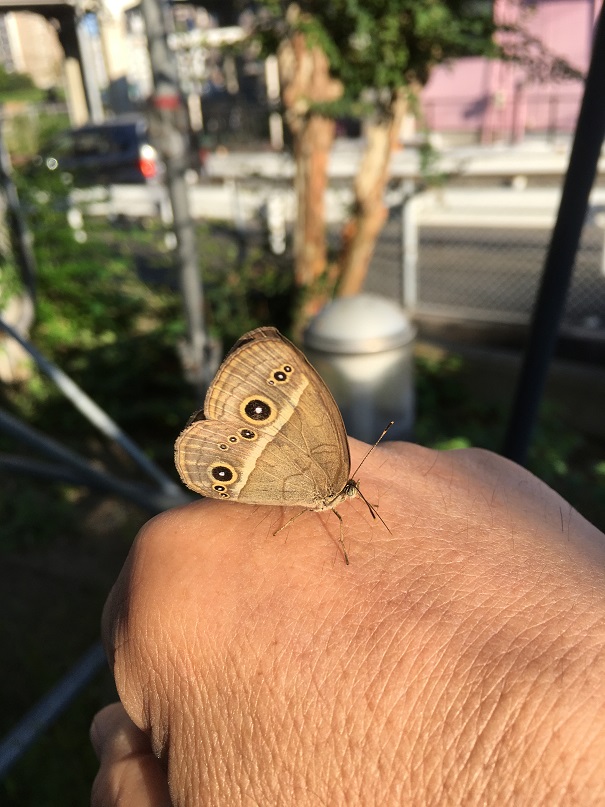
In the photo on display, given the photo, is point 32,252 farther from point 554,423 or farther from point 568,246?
point 568,246

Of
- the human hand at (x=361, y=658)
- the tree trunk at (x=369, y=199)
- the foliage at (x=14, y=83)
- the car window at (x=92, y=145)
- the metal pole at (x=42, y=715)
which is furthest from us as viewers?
the foliage at (x=14, y=83)

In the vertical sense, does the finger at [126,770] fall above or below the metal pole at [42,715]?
above

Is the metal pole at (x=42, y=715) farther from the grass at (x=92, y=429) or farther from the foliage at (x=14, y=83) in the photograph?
the foliage at (x=14, y=83)

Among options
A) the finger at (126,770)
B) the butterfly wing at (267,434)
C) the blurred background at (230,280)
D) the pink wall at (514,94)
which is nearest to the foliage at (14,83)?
the pink wall at (514,94)

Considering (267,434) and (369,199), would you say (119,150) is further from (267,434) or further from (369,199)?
(267,434)

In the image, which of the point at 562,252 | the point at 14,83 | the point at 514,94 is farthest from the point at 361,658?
the point at 14,83
